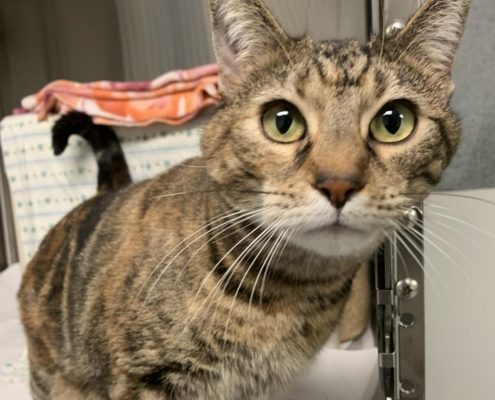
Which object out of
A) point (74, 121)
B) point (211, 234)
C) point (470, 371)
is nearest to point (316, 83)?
point (211, 234)

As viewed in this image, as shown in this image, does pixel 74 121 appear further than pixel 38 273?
Yes

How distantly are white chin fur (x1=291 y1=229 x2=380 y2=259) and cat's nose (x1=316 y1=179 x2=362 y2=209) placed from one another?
0.06 metres

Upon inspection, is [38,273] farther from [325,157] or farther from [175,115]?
[325,157]

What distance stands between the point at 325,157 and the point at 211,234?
27cm

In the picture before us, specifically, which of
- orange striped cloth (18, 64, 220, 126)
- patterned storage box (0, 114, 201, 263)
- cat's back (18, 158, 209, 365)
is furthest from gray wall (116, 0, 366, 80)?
cat's back (18, 158, 209, 365)

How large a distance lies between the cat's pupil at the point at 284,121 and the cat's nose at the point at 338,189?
12cm

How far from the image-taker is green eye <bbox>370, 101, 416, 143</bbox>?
28.2 inches

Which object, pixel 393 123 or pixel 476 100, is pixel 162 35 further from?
pixel 393 123

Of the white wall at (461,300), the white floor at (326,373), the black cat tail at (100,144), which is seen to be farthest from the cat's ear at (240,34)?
the black cat tail at (100,144)

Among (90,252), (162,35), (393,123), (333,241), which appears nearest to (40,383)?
(90,252)

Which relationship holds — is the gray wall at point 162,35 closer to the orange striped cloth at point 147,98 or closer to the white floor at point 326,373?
the orange striped cloth at point 147,98

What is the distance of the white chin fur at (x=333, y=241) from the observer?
676 millimetres

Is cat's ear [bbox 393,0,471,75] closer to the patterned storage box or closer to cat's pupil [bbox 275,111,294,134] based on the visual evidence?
cat's pupil [bbox 275,111,294,134]

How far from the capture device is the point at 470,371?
3.16 ft
